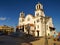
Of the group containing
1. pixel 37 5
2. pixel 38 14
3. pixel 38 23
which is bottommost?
pixel 38 23

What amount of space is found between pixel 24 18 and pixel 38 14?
11653 millimetres

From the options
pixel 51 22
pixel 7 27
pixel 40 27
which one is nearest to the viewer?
pixel 40 27

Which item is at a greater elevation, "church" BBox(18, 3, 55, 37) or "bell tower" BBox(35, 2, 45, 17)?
"bell tower" BBox(35, 2, 45, 17)

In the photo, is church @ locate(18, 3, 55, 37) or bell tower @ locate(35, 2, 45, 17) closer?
church @ locate(18, 3, 55, 37)

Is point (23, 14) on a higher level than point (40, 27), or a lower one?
higher

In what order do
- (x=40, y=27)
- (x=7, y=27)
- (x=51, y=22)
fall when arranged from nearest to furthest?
(x=40, y=27) < (x=51, y=22) < (x=7, y=27)

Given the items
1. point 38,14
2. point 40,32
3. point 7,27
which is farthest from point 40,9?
point 7,27

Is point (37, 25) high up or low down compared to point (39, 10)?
down

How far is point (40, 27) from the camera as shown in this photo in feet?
212

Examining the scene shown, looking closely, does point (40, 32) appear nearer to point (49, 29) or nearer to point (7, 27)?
point (49, 29)

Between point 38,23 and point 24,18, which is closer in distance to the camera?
point 38,23

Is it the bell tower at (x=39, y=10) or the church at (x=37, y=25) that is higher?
the bell tower at (x=39, y=10)

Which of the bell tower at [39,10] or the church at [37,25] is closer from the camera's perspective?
the church at [37,25]

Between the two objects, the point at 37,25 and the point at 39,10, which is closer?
the point at 37,25
